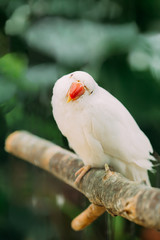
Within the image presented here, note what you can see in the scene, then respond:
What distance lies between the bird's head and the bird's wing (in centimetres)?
3

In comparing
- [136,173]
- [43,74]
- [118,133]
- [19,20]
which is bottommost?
[136,173]

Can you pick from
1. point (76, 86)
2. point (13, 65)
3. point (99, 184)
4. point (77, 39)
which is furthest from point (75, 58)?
point (99, 184)

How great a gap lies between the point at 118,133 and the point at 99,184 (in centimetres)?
12

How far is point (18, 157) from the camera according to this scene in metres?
0.95

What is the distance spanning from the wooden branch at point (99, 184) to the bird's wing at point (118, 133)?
0.07m

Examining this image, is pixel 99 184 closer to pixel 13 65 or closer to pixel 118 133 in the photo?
pixel 118 133

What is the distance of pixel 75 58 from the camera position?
0.88m

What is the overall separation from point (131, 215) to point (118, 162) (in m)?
0.23

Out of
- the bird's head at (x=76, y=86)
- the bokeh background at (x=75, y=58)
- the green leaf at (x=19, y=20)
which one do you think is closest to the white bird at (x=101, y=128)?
the bird's head at (x=76, y=86)

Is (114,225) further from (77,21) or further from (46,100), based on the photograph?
(77,21)

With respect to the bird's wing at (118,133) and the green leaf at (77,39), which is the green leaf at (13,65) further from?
the bird's wing at (118,133)

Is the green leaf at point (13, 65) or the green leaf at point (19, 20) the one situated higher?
the green leaf at point (19, 20)

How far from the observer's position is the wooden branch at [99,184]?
1.44ft

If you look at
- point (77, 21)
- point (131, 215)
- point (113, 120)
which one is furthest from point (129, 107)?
point (131, 215)
